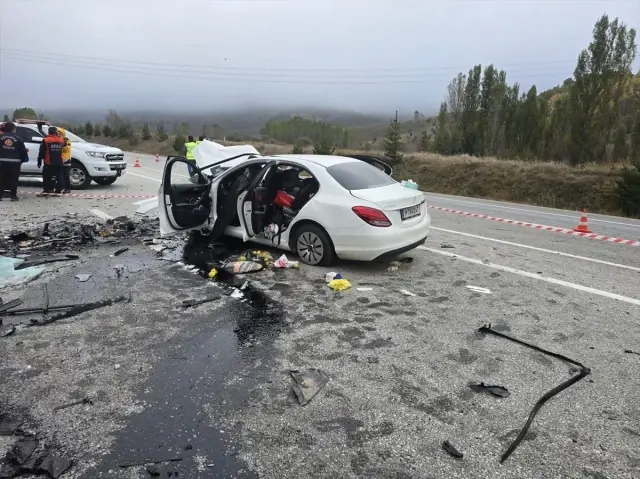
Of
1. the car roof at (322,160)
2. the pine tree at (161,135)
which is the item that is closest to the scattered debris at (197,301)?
the car roof at (322,160)

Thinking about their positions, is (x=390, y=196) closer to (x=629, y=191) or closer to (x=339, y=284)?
(x=339, y=284)

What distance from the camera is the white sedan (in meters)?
5.82

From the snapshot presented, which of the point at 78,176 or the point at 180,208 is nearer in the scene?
the point at 180,208

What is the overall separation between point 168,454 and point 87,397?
0.95 meters

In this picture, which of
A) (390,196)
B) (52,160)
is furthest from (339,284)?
(52,160)

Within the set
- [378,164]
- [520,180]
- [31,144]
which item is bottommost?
[520,180]

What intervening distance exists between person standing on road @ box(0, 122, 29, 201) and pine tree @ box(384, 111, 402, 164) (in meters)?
22.7

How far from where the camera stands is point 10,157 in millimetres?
11305

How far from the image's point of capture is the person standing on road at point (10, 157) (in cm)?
1125

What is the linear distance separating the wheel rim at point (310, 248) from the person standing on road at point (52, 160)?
9272 millimetres

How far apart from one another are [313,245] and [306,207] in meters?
0.53

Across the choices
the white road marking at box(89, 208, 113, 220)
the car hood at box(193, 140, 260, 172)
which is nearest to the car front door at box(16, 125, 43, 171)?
the white road marking at box(89, 208, 113, 220)

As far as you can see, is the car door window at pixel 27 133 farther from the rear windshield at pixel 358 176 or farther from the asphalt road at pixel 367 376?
the rear windshield at pixel 358 176

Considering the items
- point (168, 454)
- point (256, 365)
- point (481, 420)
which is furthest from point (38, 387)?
point (481, 420)
